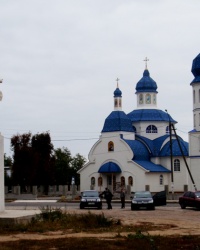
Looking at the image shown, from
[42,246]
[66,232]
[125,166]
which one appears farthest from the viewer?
[125,166]

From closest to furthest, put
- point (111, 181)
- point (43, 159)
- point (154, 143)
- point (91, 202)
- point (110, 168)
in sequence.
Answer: point (91, 202) → point (110, 168) → point (111, 181) → point (43, 159) → point (154, 143)

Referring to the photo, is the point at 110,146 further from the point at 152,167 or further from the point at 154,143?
the point at 152,167

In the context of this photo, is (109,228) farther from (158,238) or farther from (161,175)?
(161,175)

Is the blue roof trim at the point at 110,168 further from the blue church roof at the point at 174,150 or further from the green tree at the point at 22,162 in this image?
the green tree at the point at 22,162

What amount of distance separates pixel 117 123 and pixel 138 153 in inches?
182

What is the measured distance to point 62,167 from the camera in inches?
4018

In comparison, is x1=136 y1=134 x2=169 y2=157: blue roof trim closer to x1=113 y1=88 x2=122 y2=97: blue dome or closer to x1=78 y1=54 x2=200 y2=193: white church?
x1=78 y1=54 x2=200 y2=193: white church

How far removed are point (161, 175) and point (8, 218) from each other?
56.1 m

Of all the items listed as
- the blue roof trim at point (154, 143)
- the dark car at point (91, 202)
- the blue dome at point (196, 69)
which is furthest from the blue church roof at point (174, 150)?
the dark car at point (91, 202)

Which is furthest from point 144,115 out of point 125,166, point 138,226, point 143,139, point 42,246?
point 42,246

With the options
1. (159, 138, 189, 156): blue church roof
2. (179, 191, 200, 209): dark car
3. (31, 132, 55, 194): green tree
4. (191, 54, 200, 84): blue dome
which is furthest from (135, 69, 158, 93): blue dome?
(179, 191, 200, 209): dark car

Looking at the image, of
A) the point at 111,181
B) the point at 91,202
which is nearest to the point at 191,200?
the point at 91,202

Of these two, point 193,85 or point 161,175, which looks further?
point 161,175

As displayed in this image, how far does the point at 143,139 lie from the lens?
8075 cm
